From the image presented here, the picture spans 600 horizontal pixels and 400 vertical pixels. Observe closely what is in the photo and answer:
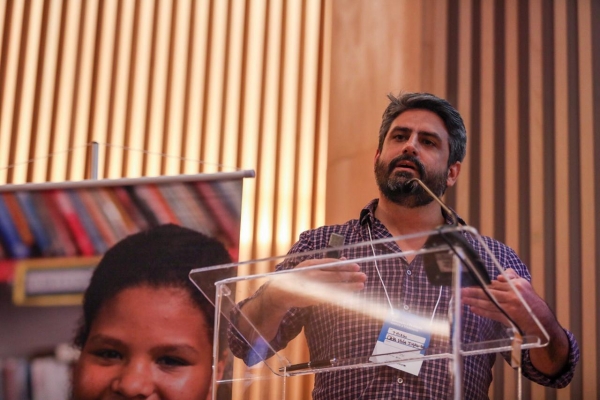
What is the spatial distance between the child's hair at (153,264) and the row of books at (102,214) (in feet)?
0.11

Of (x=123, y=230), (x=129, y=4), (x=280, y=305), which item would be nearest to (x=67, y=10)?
(x=129, y=4)

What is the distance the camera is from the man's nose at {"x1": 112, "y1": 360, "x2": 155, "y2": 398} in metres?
2.60

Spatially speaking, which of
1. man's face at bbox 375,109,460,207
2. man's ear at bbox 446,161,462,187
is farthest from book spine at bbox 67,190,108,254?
man's ear at bbox 446,161,462,187

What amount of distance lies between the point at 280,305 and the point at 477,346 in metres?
0.41

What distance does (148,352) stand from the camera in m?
2.64

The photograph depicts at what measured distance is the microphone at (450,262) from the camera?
4.70 feet

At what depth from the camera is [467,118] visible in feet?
10.8

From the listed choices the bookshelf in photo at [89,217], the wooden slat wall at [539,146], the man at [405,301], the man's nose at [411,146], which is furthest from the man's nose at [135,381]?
the wooden slat wall at [539,146]

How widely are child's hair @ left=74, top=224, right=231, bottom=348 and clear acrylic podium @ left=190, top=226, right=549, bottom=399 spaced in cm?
87

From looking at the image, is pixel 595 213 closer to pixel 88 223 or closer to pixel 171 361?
pixel 171 361

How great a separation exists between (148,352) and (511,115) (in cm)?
170

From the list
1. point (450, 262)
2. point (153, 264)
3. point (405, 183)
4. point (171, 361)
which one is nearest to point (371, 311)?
point (450, 262)

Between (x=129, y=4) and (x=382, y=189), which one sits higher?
(x=129, y=4)

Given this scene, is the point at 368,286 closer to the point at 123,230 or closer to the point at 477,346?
the point at 477,346
